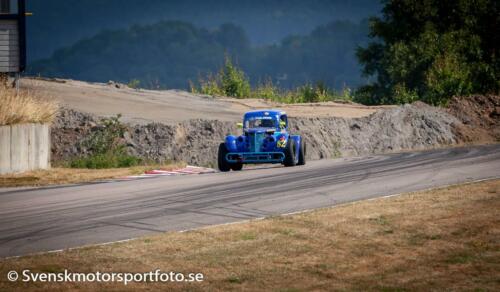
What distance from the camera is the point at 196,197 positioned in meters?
20.7

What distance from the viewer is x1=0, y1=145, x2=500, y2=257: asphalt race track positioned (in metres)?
16.8

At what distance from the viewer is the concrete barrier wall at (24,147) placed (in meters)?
25.0

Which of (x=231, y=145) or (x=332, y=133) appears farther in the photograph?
(x=332, y=133)

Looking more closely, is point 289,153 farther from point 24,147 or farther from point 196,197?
point 24,147

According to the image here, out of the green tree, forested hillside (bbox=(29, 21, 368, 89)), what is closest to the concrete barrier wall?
the green tree

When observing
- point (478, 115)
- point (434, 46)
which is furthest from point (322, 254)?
point (434, 46)

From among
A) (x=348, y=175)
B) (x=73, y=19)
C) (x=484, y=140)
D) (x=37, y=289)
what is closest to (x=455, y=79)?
(x=484, y=140)

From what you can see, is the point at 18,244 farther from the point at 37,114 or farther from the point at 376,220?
the point at 37,114

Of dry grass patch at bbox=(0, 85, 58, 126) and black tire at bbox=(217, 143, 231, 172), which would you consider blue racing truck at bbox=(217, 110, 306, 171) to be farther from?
dry grass patch at bbox=(0, 85, 58, 126)

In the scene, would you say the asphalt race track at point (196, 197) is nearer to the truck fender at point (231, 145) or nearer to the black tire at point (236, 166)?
the black tire at point (236, 166)

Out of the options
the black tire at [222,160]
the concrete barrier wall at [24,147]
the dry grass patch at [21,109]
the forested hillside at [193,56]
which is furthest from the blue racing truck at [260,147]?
the forested hillside at [193,56]

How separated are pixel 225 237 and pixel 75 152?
50.1 ft

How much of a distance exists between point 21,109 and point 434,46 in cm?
2794

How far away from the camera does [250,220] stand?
17375 mm
